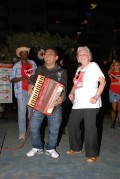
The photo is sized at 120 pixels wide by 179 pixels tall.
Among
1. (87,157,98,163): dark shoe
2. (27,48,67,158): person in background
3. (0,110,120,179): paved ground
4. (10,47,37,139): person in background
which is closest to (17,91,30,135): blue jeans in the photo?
(10,47,37,139): person in background

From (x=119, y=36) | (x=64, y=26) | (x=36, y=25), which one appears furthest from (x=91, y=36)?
(x=64, y=26)

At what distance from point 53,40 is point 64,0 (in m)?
36.0

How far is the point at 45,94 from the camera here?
15.7 feet

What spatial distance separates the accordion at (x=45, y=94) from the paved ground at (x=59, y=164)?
831mm

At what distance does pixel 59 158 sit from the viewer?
5.04 meters

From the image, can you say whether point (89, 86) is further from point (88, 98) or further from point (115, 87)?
point (115, 87)

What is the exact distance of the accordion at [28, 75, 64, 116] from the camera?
471 cm

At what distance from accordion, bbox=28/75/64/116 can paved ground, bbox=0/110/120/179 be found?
0.83m

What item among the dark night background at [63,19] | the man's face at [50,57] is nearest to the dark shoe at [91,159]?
the man's face at [50,57]

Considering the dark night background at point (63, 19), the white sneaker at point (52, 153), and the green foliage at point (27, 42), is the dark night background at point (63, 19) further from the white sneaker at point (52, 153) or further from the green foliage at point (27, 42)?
the white sneaker at point (52, 153)

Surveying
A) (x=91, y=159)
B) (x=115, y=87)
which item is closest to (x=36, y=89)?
(x=91, y=159)

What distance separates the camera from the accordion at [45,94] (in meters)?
4.71

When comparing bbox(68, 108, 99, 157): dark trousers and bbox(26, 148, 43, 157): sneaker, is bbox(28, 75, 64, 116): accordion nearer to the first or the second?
bbox(68, 108, 99, 157): dark trousers

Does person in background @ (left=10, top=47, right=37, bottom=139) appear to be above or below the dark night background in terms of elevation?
below
